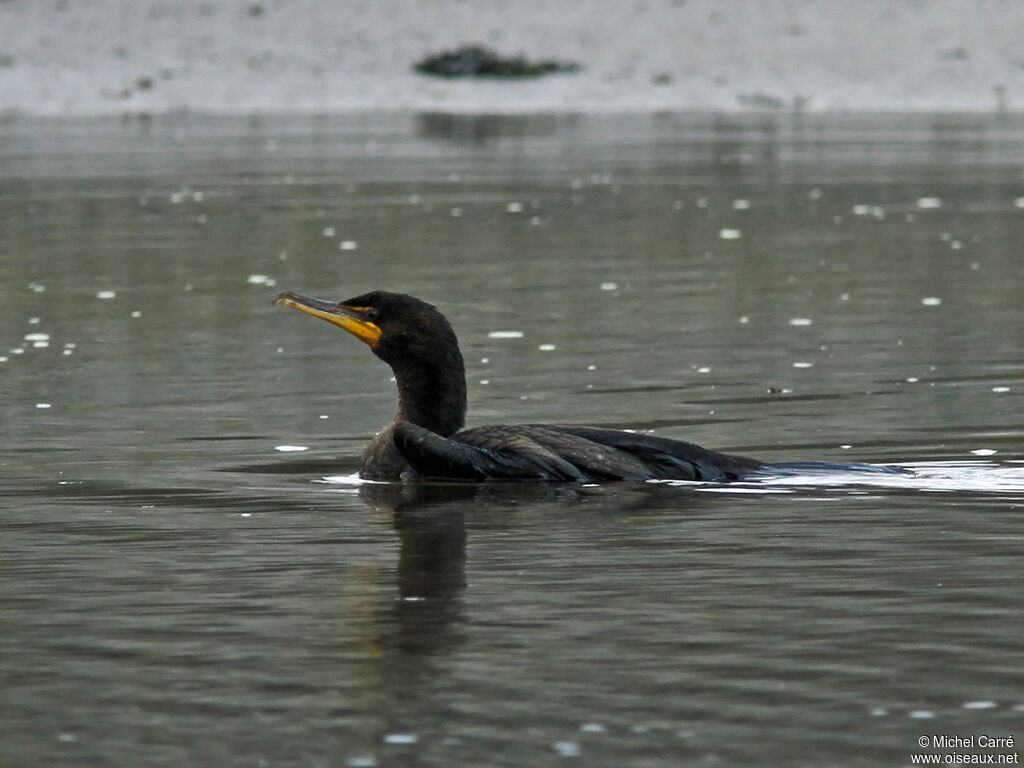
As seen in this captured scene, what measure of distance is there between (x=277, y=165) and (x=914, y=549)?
3149 centimetres

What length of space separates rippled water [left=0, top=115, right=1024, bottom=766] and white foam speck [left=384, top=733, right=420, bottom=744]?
0.02 metres

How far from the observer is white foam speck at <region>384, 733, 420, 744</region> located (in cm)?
604

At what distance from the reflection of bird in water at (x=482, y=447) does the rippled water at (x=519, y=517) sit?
13cm

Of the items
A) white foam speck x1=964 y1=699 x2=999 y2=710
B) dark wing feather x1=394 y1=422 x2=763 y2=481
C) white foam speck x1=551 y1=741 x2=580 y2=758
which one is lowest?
white foam speck x1=551 y1=741 x2=580 y2=758

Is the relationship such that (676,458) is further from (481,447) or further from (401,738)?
(401,738)

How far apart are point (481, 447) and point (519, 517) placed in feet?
3.07

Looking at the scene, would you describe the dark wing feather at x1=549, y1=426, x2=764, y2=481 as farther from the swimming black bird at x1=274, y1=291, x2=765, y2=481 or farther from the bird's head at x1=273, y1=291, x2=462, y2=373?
the bird's head at x1=273, y1=291, x2=462, y2=373

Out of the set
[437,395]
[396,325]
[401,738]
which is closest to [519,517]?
[437,395]

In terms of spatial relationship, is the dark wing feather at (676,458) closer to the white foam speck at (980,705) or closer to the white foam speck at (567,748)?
the white foam speck at (980,705)

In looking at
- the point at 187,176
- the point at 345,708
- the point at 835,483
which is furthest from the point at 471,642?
the point at 187,176

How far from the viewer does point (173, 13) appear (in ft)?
235

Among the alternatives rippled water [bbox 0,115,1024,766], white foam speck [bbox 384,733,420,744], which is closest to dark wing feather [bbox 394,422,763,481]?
rippled water [bbox 0,115,1024,766]

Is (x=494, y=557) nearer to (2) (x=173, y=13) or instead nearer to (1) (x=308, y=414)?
(1) (x=308, y=414)

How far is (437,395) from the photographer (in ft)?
35.6
